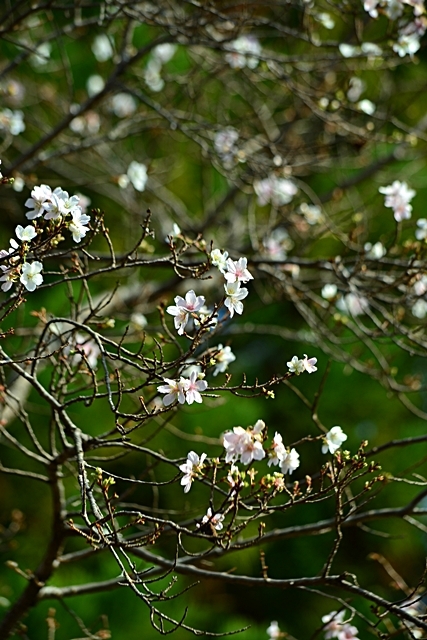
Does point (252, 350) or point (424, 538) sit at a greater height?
point (252, 350)

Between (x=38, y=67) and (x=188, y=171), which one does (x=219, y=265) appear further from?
(x=188, y=171)

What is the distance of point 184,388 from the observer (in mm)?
1210

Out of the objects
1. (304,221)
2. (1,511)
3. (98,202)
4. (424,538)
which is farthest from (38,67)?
(424,538)

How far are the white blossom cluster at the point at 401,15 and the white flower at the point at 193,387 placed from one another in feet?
Result: 4.11

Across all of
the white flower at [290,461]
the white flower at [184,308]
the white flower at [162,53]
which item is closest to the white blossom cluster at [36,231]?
the white flower at [184,308]

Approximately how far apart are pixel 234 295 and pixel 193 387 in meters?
0.17

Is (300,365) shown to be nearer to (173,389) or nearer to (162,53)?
(173,389)

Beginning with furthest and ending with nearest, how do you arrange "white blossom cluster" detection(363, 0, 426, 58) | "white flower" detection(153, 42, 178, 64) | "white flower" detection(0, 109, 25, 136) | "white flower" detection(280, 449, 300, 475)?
"white flower" detection(153, 42, 178, 64)
"white flower" detection(0, 109, 25, 136)
"white blossom cluster" detection(363, 0, 426, 58)
"white flower" detection(280, 449, 300, 475)

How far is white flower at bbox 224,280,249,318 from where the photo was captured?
4.08 ft

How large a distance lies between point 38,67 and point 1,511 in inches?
92.0

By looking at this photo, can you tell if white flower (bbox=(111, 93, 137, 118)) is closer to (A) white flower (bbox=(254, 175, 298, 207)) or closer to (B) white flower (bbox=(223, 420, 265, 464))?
(A) white flower (bbox=(254, 175, 298, 207))

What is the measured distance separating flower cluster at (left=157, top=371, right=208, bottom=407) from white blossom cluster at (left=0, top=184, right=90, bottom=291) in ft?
0.89

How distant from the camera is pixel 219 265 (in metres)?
1.38

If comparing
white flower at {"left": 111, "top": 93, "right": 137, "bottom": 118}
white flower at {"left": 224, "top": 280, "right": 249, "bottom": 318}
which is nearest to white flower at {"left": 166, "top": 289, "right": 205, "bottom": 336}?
white flower at {"left": 224, "top": 280, "right": 249, "bottom": 318}
